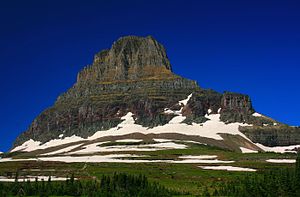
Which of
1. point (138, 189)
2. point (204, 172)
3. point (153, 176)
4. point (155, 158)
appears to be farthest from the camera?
point (155, 158)

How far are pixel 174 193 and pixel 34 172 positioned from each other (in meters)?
52.3

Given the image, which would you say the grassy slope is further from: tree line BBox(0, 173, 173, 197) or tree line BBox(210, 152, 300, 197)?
tree line BBox(0, 173, 173, 197)

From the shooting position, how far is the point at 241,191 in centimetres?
7119

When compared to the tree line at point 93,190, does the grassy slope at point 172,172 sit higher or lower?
higher

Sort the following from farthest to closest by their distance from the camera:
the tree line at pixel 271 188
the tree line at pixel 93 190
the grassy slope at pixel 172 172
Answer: the grassy slope at pixel 172 172 < the tree line at pixel 93 190 < the tree line at pixel 271 188

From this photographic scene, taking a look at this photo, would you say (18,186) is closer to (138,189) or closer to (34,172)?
(138,189)

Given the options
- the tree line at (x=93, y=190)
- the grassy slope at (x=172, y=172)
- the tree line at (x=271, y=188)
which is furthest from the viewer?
the grassy slope at (x=172, y=172)

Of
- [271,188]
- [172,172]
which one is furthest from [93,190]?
[172,172]

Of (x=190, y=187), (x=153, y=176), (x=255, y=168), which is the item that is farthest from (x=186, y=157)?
(x=190, y=187)

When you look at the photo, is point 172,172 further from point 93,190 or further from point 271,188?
point 271,188

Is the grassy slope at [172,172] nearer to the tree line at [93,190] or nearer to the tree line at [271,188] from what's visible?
the tree line at [271,188]

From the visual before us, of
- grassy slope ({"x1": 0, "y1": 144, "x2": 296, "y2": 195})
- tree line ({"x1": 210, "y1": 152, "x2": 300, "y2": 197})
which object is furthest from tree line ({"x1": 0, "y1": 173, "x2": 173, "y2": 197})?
tree line ({"x1": 210, "y1": 152, "x2": 300, "y2": 197})

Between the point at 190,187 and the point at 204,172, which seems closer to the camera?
the point at 190,187

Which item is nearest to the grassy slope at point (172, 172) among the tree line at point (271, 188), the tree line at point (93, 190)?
the tree line at point (271, 188)
